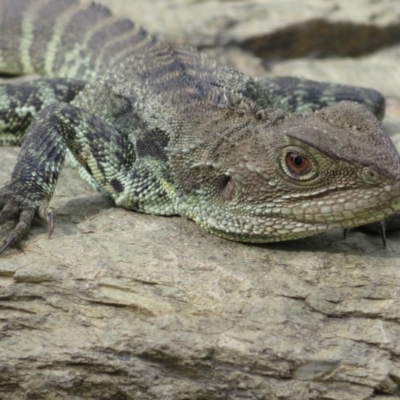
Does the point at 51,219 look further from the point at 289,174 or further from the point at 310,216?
the point at 310,216

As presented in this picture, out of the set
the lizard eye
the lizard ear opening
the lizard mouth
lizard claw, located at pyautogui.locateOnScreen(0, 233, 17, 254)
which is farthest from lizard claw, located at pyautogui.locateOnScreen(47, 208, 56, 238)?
the lizard eye

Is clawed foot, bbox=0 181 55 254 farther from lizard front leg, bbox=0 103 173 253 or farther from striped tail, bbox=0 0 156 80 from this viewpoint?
striped tail, bbox=0 0 156 80

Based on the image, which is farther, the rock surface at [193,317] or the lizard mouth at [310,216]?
the lizard mouth at [310,216]

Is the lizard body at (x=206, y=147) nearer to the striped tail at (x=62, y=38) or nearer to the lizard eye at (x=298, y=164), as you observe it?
the lizard eye at (x=298, y=164)

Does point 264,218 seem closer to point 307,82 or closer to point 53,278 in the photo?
point 53,278

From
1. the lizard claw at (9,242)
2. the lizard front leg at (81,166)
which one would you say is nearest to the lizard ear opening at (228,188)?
the lizard front leg at (81,166)

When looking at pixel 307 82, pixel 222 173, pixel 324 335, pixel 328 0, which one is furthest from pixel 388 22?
pixel 324 335

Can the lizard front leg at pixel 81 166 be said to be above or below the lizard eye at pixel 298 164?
below

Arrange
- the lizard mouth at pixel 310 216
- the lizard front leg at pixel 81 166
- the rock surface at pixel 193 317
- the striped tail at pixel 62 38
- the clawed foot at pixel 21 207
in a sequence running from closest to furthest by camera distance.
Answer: the rock surface at pixel 193 317 → the lizard mouth at pixel 310 216 → the clawed foot at pixel 21 207 → the lizard front leg at pixel 81 166 → the striped tail at pixel 62 38

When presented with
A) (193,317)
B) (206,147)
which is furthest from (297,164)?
(193,317)
